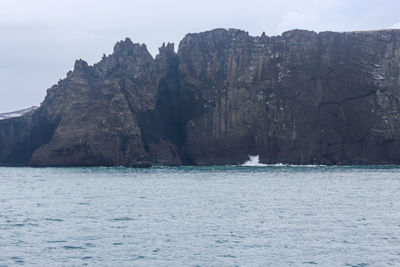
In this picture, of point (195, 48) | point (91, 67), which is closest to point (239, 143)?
point (195, 48)

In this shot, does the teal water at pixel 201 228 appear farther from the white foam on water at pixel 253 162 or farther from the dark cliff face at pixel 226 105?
the white foam on water at pixel 253 162

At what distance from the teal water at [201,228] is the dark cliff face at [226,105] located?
8529 cm

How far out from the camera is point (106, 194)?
71.8m

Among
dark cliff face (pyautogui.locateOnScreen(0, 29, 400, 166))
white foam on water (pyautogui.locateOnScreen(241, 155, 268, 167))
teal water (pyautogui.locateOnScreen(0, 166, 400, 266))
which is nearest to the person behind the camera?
teal water (pyautogui.locateOnScreen(0, 166, 400, 266))

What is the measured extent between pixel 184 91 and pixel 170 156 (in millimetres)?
23722

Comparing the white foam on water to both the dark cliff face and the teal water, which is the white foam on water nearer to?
the dark cliff face

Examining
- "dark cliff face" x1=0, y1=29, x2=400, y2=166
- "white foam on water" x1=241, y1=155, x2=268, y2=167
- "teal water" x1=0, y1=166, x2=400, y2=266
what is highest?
"dark cliff face" x1=0, y1=29, x2=400, y2=166

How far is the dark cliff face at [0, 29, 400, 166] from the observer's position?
525 feet

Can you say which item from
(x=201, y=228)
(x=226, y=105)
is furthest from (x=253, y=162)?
(x=201, y=228)

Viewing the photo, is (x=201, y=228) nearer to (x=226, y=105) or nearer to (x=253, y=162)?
(x=253, y=162)

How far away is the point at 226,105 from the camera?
177 meters

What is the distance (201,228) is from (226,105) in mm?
134196

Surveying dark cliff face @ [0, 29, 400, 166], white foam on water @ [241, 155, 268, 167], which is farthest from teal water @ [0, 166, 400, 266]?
white foam on water @ [241, 155, 268, 167]

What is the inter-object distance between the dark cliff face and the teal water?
85.3 m
